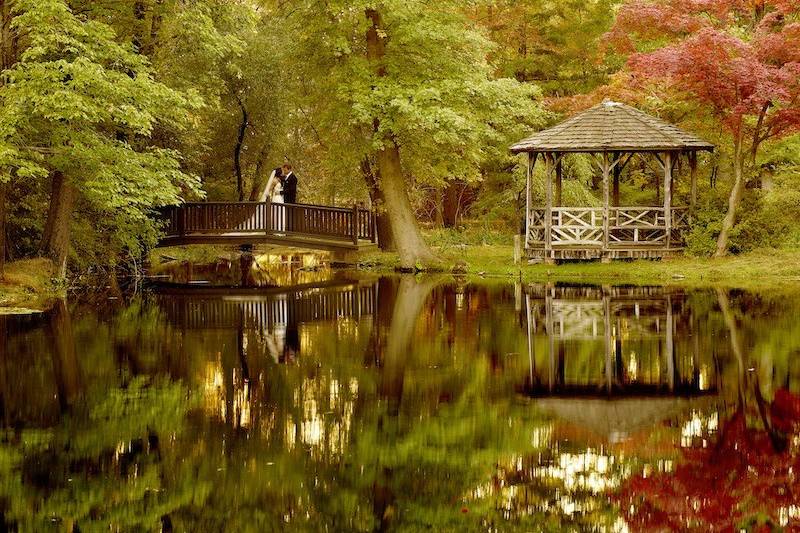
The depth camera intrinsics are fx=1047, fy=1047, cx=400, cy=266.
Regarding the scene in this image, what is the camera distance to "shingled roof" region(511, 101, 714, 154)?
26406 millimetres

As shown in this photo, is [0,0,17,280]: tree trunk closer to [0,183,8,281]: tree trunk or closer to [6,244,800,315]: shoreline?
[0,183,8,281]: tree trunk

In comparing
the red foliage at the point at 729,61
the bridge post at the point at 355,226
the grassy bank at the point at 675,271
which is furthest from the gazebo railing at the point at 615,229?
the bridge post at the point at 355,226

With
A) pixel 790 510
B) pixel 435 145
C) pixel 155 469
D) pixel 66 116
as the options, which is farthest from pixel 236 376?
pixel 435 145

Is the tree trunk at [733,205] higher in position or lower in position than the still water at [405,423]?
higher

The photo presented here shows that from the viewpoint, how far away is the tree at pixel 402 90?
27.0 m

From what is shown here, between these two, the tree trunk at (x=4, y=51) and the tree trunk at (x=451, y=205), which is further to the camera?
the tree trunk at (x=451, y=205)

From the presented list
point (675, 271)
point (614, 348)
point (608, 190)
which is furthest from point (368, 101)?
point (614, 348)

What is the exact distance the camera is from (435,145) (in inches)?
1123

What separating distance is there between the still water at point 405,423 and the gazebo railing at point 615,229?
9241 mm

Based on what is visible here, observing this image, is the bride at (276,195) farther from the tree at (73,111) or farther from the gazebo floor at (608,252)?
the gazebo floor at (608,252)

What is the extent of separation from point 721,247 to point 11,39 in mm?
17502

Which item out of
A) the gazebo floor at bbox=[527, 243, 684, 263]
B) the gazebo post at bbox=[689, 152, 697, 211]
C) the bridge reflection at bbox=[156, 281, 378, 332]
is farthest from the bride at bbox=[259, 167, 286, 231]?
the gazebo post at bbox=[689, 152, 697, 211]

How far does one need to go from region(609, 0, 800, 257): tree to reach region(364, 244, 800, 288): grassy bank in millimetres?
1146

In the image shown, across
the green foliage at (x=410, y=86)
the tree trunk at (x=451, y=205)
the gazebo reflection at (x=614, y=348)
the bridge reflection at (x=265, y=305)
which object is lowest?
the gazebo reflection at (x=614, y=348)
